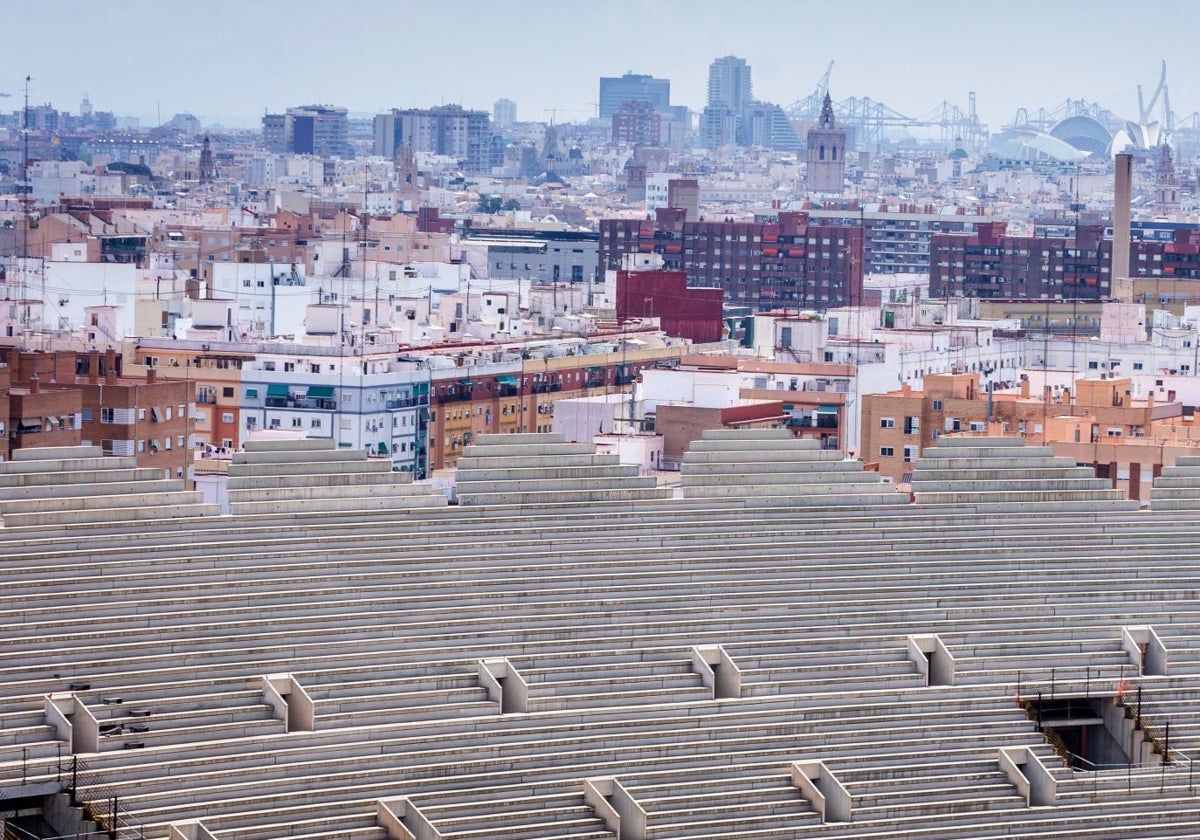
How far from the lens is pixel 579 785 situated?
18.8 m

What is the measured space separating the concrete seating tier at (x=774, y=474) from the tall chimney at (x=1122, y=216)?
65.0 m

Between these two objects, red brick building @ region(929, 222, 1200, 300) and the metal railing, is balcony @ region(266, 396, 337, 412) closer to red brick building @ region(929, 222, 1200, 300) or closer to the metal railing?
the metal railing

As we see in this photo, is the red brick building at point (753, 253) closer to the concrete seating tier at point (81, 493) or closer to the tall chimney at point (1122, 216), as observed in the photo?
the tall chimney at point (1122, 216)

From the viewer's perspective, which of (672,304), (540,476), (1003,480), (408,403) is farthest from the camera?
(672,304)

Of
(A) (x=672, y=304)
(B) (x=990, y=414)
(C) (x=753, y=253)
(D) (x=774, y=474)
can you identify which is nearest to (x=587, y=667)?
(D) (x=774, y=474)

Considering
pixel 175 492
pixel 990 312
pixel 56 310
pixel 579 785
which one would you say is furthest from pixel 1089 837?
pixel 990 312

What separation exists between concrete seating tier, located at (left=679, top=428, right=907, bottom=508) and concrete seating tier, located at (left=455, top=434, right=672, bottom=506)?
0.46 m

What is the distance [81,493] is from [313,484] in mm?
1836

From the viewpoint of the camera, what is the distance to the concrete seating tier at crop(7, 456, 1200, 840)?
18203 millimetres

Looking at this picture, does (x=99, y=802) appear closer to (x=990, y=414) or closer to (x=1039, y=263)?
(x=990, y=414)

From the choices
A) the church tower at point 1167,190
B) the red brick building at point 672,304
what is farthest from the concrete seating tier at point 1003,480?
the church tower at point 1167,190

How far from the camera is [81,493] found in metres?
19.8

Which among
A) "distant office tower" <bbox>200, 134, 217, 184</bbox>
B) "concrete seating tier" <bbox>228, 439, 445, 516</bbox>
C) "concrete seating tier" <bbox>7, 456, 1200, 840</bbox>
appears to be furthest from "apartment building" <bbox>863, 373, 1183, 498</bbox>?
"distant office tower" <bbox>200, 134, 217, 184</bbox>

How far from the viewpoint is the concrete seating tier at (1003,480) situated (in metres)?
23.3
